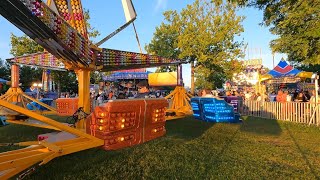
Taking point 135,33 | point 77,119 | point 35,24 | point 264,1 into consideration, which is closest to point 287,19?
point 264,1

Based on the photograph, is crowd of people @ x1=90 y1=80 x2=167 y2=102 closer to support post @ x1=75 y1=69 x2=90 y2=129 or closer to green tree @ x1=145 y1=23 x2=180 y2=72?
support post @ x1=75 y1=69 x2=90 y2=129

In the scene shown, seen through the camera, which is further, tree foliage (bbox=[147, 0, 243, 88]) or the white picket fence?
tree foliage (bbox=[147, 0, 243, 88])

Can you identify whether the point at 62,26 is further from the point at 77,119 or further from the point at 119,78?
the point at 119,78

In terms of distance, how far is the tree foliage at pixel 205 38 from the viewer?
27983mm

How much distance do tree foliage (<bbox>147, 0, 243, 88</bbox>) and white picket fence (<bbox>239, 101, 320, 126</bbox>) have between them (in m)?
13.1

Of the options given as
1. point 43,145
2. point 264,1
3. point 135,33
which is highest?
point 264,1

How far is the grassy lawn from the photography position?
4.37 m

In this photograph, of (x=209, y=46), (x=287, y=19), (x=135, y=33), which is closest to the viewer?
(x=135, y=33)

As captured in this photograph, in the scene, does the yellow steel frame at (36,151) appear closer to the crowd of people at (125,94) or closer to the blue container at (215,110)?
the crowd of people at (125,94)

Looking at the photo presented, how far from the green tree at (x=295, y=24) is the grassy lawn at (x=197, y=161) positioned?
15.8 ft

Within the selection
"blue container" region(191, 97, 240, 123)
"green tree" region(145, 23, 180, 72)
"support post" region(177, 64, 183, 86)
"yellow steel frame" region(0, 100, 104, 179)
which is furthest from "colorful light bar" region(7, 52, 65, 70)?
"green tree" region(145, 23, 180, 72)

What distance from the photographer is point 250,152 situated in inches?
232

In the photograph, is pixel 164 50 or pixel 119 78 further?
pixel 119 78

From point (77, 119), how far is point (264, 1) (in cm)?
938
